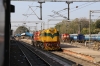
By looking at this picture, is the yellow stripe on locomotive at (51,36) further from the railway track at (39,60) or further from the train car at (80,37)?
the train car at (80,37)

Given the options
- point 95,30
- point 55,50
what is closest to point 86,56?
point 55,50

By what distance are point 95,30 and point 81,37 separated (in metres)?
36.2

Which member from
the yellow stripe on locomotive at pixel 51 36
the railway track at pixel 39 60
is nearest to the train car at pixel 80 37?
the yellow stripe on locomotive at pixel 51 36

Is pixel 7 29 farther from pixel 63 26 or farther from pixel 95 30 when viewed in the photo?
pixel 63 26

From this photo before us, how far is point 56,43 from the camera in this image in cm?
3634

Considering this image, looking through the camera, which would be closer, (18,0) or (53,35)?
(18,0)

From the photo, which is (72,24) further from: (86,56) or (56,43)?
(86,56)

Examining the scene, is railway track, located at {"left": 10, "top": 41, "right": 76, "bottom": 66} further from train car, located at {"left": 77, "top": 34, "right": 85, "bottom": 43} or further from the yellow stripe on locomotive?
train car, located at {"left": 77, "top": 34, "right": 85, "bottom": 43}

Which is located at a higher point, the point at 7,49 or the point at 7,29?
the point at 7,29

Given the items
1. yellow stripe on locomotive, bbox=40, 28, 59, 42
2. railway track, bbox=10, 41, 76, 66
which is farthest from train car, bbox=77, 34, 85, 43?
railway track, bbox=10, 41, 76, 66

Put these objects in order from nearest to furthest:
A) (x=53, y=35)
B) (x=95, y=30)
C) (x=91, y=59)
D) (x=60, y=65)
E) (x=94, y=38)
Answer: (x=60, y=65), (x=91, y=59), (x=53, y=35), (x=94, y=38), (x=95, y=30)

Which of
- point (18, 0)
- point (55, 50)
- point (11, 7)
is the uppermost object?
point (18, 0)

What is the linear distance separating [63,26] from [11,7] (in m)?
125

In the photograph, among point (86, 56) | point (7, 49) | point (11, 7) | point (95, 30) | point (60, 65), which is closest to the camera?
point (7, 49)
